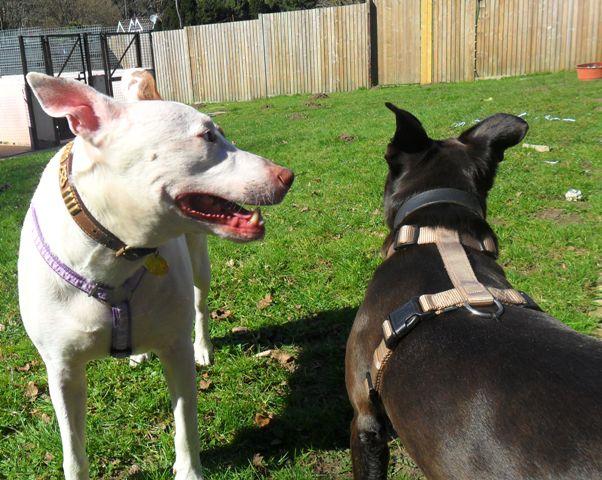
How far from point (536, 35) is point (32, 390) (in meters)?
16.8

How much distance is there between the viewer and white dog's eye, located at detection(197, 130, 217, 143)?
2.19m

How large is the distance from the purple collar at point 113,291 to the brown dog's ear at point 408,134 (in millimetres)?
1349

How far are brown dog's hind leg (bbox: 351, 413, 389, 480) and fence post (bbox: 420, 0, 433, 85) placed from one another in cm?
1689

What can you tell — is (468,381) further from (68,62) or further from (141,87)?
(68,62)

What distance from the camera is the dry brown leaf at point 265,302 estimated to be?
4.66 meters

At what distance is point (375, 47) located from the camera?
18938mm

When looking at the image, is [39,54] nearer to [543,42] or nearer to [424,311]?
[543,42]

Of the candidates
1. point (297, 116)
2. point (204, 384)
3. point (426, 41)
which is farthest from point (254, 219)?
point (426, 41)

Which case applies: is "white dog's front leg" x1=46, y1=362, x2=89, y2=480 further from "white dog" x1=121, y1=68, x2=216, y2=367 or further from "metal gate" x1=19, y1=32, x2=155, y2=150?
"metal gate" x1=19, y1=32, x2=155, y2=150

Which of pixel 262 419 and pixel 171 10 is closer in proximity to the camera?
pixel 262 419

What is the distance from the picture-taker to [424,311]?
2.06 metres

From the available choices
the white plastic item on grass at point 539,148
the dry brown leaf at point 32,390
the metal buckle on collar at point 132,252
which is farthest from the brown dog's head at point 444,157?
the white plastic item on grass at point 539,148

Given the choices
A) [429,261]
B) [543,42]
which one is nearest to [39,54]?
[543,42]

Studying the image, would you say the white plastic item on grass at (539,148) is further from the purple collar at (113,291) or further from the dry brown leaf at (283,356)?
the purple collar at (113,291)
